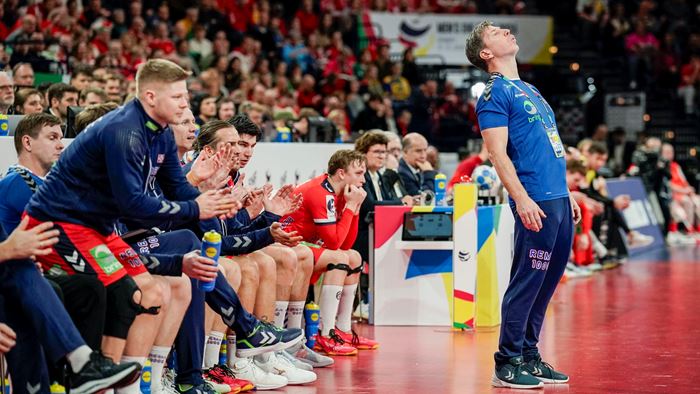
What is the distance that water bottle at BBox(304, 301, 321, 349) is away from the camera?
7387mm

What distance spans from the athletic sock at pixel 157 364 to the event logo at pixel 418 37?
14.8m

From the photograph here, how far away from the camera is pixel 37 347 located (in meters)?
4.70

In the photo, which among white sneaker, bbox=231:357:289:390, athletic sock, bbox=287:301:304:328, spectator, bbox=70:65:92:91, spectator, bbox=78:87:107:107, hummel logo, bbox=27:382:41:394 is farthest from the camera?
spectator, bbox=70:65:92:91

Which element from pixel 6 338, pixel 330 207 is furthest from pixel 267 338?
pixel 330 207

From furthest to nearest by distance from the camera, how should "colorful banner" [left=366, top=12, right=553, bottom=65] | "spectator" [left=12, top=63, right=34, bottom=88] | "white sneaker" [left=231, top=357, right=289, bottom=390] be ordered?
"colorful banner" [left=366, top=12, right=553, bottom=65] → "spectator" [left=12, top=63, right=34, bottom=88] → "white sneaker" [left=231, top=357, right=289, bottom=390]

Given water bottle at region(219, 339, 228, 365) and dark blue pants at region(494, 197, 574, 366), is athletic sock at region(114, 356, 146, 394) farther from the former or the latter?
dark blue pants at region(494, 197, 574, 366)

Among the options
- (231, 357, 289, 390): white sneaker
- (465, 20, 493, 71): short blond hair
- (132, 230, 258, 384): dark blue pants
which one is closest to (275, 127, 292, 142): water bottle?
(465, 20, 493, 71): short blond hair

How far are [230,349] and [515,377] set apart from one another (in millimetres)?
1640

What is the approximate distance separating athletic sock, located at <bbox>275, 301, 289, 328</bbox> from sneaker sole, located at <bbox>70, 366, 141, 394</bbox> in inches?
86.7

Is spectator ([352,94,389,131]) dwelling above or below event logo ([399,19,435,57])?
below

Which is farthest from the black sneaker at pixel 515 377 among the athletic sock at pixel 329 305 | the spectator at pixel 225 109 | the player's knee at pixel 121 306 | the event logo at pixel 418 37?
the event logo at pixel 418 37

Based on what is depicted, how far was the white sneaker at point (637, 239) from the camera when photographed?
15.2 m

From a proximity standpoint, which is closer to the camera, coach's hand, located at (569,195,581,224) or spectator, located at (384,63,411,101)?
coach's hand, located at (569,195,581,224)

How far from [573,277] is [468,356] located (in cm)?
539
